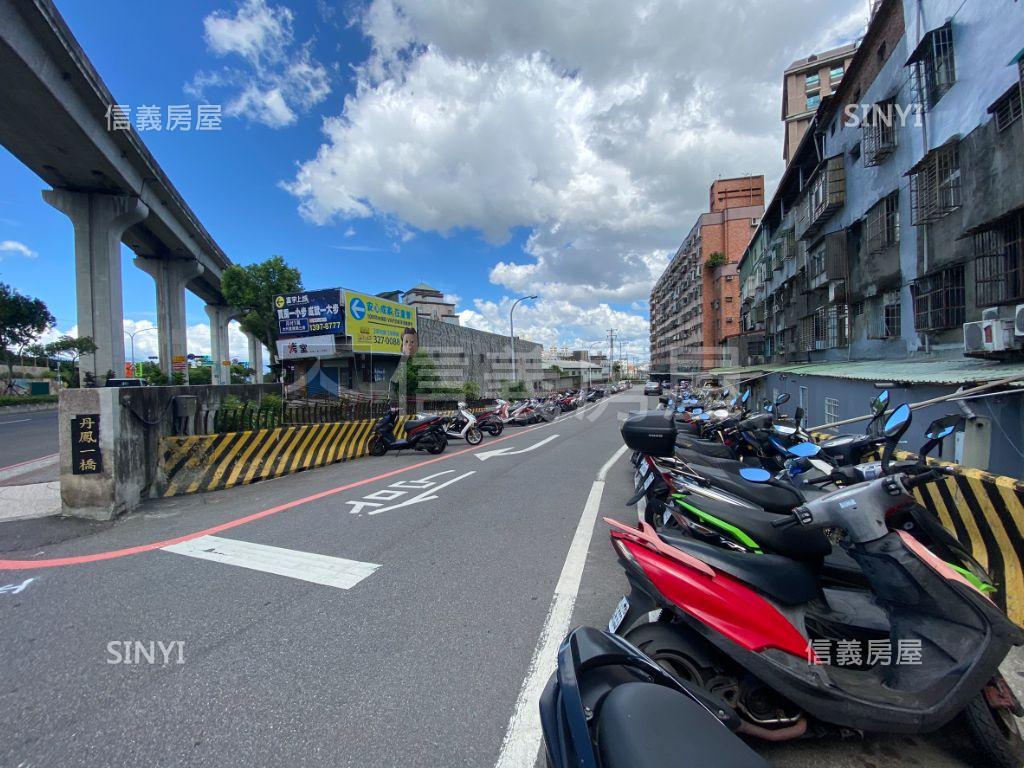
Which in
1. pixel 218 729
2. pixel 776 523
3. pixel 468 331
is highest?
→ pixel 468 331

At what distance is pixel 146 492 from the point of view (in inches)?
228

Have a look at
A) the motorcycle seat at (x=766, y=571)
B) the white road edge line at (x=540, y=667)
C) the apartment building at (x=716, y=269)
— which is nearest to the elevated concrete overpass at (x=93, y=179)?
the white road edge line at (x=540, y=667)

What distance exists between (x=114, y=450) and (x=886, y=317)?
54.2 ft

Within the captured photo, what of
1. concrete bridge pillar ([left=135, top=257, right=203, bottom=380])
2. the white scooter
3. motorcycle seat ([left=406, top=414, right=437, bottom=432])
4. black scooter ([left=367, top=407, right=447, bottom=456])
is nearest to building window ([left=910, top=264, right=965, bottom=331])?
the white scooter

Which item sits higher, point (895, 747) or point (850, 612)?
point (850, 612)

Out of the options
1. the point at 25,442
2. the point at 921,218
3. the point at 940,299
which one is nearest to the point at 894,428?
the point at 940,299

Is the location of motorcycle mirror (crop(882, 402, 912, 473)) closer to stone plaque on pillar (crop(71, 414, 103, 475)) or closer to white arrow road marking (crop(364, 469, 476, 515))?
white arrow road marking (crop(364, 469, 476, 515))

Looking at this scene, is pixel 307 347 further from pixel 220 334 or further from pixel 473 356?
pixel 220 334

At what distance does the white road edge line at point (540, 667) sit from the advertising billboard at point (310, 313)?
22116mm

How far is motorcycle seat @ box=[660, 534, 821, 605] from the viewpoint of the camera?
2.03 m

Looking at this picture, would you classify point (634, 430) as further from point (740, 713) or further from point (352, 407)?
point (352, 407)

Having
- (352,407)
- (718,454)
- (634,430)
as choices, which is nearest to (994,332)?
(718,454)

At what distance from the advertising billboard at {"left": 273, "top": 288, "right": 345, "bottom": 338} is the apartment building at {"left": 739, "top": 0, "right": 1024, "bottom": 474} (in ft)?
69.1

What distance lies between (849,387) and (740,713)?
28.4ft
